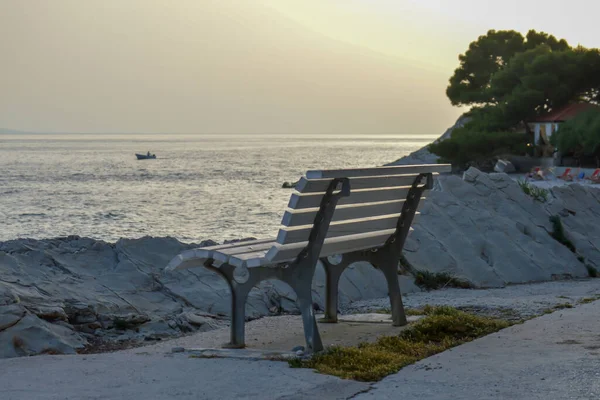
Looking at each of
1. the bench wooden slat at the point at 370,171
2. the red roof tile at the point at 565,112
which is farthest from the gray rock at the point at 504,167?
the bench wooden slat at the point at 370,171

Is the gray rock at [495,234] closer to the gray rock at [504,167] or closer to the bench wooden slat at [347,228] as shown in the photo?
the bench wooden slat at [347,228]

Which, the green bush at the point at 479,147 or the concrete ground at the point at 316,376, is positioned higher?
the green bush at the point at 479,147

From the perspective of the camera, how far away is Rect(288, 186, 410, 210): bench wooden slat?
18.4 ft

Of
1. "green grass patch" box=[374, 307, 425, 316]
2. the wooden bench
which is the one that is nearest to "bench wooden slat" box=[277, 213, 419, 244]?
the wooden bench

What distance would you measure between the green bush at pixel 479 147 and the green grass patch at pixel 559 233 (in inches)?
1428

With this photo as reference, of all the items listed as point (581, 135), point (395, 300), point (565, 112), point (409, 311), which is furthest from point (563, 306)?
point (565, 112)

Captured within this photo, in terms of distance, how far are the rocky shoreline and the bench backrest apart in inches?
80.6

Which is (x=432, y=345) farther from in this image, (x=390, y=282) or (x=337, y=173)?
(x=337, y=173)

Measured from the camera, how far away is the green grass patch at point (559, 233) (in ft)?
40.5

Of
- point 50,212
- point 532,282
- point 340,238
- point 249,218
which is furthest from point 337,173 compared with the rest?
point 50,212

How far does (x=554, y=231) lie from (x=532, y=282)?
2099mm

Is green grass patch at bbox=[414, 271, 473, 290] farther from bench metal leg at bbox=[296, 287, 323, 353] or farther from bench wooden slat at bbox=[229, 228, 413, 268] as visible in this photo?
bench metal leg at bbox=[296, 287, 323, 353]

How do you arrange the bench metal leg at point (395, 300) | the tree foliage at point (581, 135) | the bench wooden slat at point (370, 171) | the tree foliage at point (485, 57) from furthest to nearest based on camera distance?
1. the tree foliage at point (485, 57)
2. the tree foliage at point (581, 135)
3. the bench metal leg at point (395, 300)
4. the bench wooden slat at point (370, 171)

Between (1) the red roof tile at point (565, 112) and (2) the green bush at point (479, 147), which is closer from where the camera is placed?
(2) the green bush at point (479, 147)
